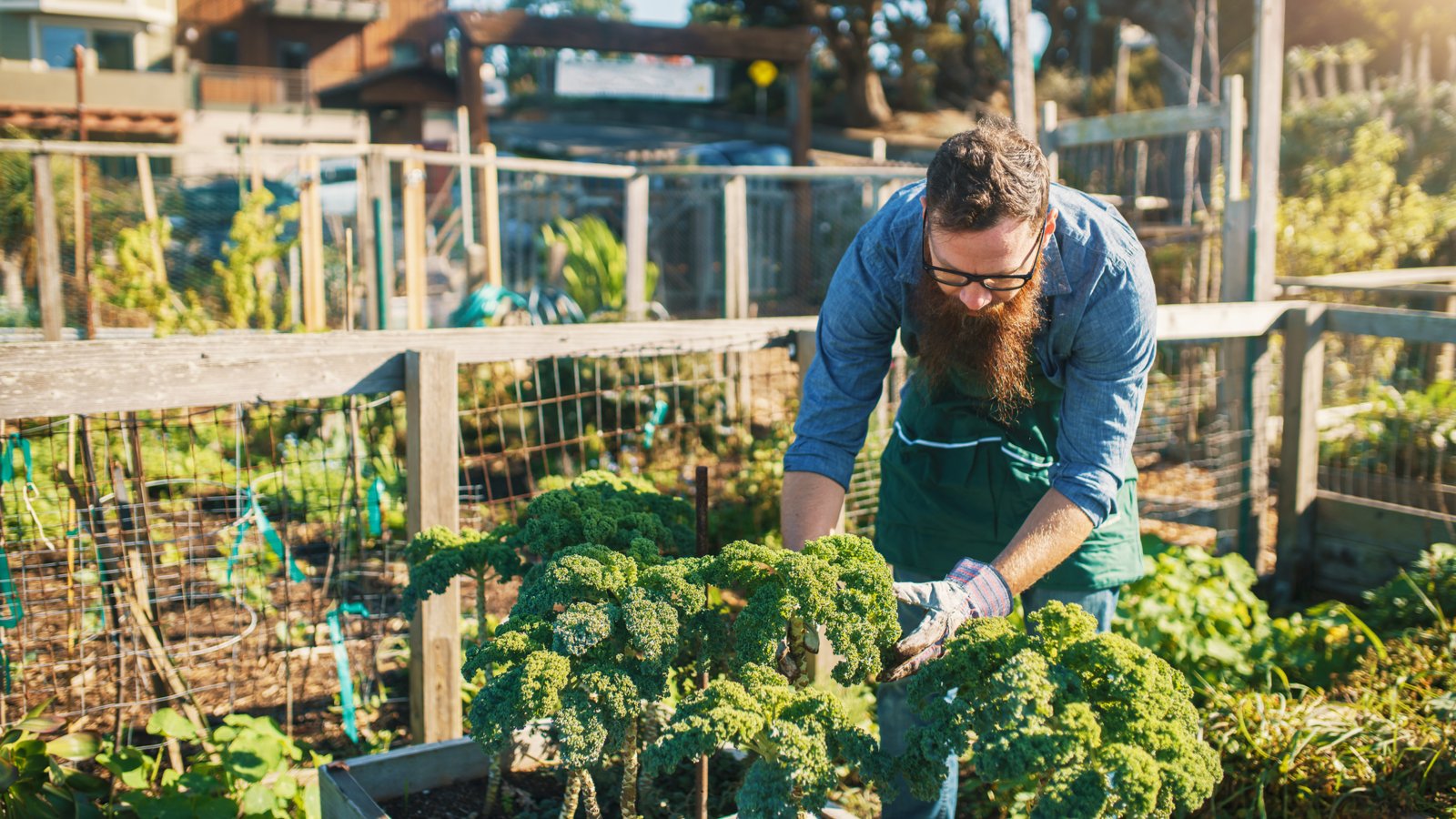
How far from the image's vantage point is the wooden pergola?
11.6 m

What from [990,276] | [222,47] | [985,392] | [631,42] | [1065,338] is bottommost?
[985,392]

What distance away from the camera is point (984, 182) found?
186 centimetres

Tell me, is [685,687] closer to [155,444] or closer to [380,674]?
[380,674]

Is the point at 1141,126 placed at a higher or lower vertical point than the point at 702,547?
higher

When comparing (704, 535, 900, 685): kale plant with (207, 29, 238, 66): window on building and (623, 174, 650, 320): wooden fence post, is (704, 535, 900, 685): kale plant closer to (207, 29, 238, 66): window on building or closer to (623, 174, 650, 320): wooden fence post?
(623, 174, 650, 320): wooden fence post

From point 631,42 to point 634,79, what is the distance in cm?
60

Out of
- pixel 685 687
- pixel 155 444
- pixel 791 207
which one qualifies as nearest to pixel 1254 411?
pixel 685 687

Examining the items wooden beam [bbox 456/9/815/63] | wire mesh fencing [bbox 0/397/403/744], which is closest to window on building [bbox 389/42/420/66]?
wooden beam [bbox 456/9/815/63]

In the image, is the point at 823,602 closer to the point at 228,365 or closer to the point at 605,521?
the point at 605,521

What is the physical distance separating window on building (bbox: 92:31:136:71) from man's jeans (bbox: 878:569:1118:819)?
32.8 meters

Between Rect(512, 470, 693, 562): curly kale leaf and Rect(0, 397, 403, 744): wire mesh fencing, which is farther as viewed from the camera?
Rect(0, 397, 403, 744): wire mesh fencing

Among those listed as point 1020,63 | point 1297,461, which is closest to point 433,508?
point 1020,63

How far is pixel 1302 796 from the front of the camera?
2.68 meters

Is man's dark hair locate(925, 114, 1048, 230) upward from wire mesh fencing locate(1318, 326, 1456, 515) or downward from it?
upward
